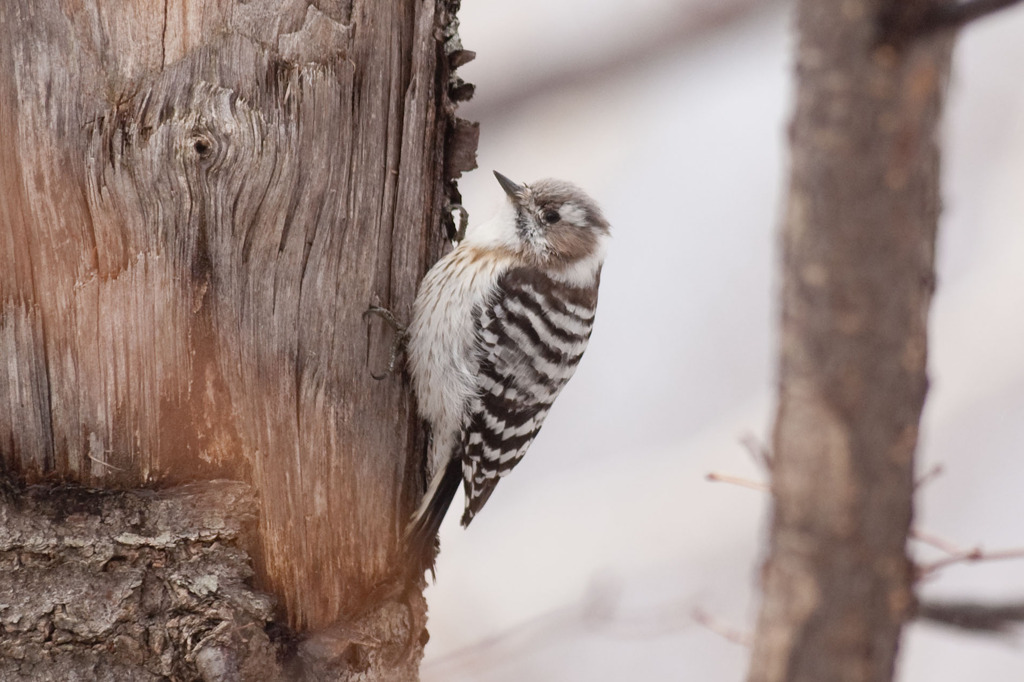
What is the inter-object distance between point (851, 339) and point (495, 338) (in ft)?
→ 7.97

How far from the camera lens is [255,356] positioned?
266 centimetres

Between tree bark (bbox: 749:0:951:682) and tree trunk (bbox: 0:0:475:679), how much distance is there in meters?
1.66

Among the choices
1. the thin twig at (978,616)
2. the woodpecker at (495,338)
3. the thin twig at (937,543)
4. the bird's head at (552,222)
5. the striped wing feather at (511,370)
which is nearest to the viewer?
the thin twig at (978,616)

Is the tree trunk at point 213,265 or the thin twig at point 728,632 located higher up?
the tree trunk at point 213,265

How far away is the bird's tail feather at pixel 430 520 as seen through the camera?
3.07 meters

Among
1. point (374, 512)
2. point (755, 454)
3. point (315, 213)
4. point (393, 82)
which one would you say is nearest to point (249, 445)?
point (374, 512)

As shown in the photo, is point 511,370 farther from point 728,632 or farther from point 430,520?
point 728,632

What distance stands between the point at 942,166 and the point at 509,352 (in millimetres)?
2447

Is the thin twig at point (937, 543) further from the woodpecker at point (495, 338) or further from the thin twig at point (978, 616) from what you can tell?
the woodpecker at point (495, 338)

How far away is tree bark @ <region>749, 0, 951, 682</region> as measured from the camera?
4.00 feet

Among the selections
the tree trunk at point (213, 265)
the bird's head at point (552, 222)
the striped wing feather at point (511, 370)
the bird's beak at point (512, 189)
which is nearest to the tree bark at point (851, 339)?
the tree trunk at point (213, 265)

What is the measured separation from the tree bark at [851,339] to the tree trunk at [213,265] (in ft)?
5.43

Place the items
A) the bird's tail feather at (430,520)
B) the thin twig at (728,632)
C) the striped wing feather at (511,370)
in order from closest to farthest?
1. the thin twig at (728,632)
2. the bird's tail feather at (430,520)
3. the striped wing feather at (511,370)

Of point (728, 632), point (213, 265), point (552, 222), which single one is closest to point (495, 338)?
point (552, 222)
